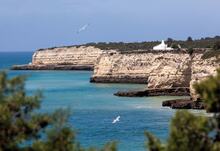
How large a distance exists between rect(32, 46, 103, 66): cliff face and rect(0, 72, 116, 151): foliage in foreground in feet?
346

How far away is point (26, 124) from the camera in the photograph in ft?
48.0

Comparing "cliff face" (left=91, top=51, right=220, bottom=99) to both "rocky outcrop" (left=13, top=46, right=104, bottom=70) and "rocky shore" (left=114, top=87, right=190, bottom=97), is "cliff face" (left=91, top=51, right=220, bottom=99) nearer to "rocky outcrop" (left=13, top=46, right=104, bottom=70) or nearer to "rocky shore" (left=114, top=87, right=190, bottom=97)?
"rocky shore" (left=114, top=87, right=190, bottom=97)

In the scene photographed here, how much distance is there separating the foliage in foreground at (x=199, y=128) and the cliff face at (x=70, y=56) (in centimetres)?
10628

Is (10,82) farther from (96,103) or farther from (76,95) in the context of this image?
(76,95)

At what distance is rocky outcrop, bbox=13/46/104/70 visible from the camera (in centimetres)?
12312

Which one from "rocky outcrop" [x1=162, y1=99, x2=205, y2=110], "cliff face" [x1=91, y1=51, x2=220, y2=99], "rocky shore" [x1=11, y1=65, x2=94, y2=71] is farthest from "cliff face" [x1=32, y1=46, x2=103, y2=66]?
"rocky outcrop" [x1=162, y1=99, x2=205, y2=110]

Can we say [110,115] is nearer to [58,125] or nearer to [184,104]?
[184,104]

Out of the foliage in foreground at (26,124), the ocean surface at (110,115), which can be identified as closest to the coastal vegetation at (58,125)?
the foliage in foreground at (26,124)

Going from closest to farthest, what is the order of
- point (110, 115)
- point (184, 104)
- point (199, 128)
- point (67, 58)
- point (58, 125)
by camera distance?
point (199, 128)
point (58, 125)
point (110, 115)
point (184, 104)
point (67, 58)

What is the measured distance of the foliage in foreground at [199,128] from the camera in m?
13.9

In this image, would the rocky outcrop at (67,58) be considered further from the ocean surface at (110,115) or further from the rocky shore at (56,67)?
the ocean surface at (110,115)

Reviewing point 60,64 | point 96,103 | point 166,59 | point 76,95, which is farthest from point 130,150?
point 60,64

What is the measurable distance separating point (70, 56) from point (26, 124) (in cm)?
11231

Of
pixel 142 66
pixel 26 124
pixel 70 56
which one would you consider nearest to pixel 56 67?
pixel 70 56
